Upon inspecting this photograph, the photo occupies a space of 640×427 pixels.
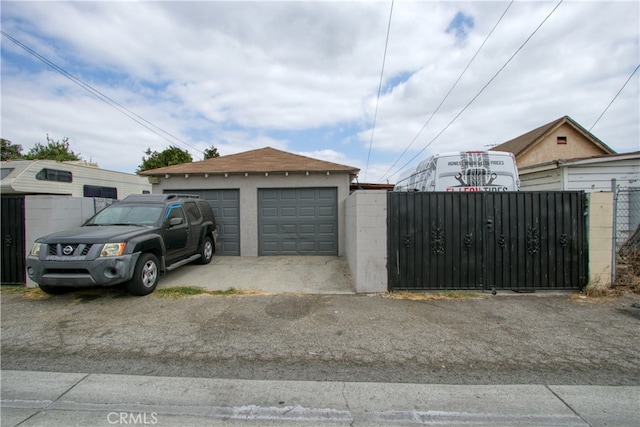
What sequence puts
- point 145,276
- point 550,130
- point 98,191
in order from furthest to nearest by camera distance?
1. point 550,130
2. point 98,191
3. point 145,276

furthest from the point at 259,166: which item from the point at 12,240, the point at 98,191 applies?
the point at 98,191

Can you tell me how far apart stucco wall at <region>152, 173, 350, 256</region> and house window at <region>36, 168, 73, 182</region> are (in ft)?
17.1

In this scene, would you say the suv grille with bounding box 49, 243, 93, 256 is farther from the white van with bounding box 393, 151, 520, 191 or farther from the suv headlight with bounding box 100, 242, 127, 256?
the white van with bounding box 393, 151, 520, 191

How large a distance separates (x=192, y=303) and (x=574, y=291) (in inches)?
291

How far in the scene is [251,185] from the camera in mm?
10023

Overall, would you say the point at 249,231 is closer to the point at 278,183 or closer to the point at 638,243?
the point at 278,183

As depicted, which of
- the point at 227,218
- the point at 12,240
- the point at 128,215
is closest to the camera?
the point at 128,215

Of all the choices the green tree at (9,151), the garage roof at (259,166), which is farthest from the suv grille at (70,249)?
the green tree at (9,151)

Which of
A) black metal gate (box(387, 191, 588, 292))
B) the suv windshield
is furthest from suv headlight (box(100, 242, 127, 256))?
black metal gate (box(387, 191, 588, 292))

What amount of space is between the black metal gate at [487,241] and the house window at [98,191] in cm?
1384

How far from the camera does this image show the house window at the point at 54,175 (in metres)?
11.8

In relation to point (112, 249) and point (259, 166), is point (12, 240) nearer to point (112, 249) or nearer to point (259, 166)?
point (112, 249)

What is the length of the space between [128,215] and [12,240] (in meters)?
2.68

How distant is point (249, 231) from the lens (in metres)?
9.99
